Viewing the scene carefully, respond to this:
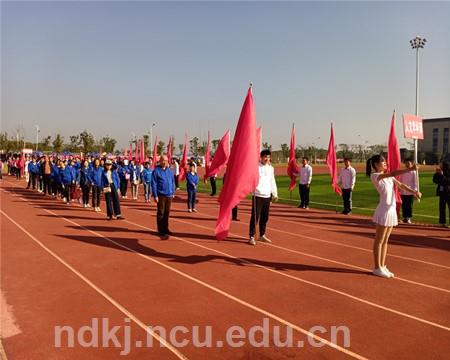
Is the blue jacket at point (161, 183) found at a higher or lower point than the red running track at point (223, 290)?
higher

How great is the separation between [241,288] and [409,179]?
25.4 ft

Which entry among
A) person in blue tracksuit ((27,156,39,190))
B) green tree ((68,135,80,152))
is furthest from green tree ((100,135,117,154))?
person in blue tracksuit ((27,156,39,190))

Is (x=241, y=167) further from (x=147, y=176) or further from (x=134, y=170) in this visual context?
(x=134, y=170)

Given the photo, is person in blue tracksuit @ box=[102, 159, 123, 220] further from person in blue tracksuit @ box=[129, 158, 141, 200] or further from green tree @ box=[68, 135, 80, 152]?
green tree @ box=[68, 135, 80, 152]

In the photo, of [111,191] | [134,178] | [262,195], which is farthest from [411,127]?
[134,178]

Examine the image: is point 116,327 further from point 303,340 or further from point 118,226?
point 118,226

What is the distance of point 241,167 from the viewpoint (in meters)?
6.96

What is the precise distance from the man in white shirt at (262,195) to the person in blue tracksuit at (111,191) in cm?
495

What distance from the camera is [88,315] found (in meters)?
4.42

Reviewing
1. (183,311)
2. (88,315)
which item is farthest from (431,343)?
(88,315)

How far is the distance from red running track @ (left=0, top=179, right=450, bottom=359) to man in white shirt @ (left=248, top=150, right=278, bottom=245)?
0.45 m

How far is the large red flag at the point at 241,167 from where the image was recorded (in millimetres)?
6863

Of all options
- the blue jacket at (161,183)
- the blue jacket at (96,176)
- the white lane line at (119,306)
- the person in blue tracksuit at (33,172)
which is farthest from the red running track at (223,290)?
the person in blue tracksuit at (33,172)

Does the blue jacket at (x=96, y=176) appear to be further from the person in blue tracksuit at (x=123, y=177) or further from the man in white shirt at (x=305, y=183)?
the man in white shirt at (x=305, y=183)
